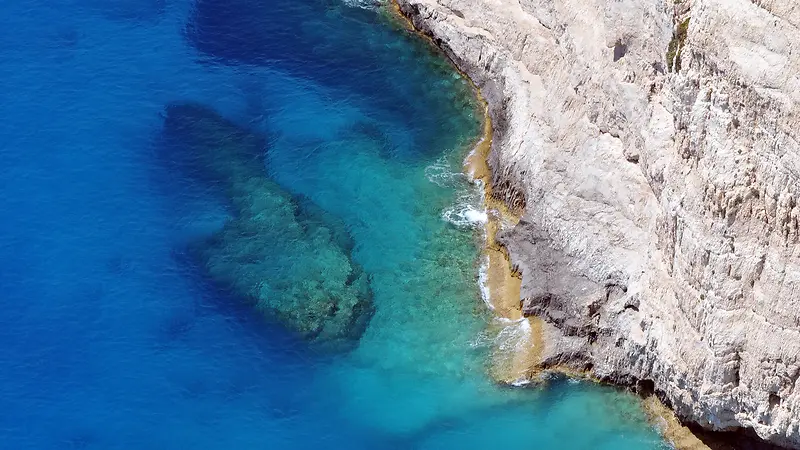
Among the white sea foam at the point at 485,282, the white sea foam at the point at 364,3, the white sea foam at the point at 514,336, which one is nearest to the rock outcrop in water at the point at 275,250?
the white sea foam at the point at 485,282

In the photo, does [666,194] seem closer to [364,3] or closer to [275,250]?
[275,250]

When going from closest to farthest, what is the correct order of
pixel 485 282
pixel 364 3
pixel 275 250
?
pixel 485 282
pixel 275 250
pixel 364 3

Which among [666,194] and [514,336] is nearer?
[666,194]

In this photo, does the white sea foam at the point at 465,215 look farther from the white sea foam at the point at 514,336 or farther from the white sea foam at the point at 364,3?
the white sea foam at the point at 364,3

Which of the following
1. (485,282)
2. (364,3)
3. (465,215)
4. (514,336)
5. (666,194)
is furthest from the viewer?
(364,3)

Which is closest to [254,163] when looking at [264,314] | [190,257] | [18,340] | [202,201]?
[202,201]

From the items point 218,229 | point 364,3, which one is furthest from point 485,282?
point 364,3
